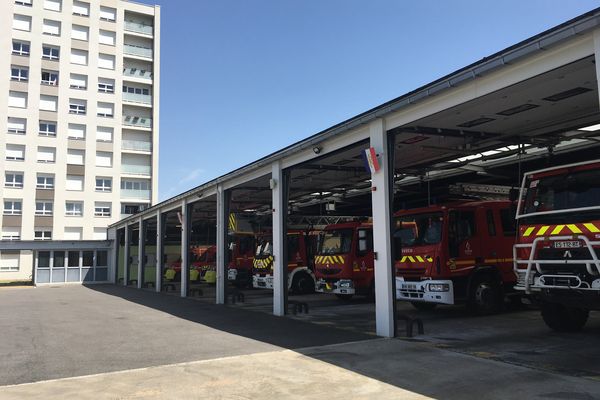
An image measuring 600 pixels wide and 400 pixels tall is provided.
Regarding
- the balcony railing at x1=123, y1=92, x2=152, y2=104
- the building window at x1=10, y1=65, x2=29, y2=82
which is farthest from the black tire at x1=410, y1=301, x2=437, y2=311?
the building window at x1=10, y1=65, x2=29, y2=82

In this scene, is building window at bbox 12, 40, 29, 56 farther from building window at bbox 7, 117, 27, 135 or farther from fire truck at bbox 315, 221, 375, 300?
fire truck at bbox 315, 221, 375, 300

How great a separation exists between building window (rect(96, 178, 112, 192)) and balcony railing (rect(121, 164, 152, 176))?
5.74 feet

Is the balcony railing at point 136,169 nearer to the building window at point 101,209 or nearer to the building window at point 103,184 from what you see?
the building window at point 103,184

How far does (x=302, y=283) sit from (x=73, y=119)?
3749 centimetres

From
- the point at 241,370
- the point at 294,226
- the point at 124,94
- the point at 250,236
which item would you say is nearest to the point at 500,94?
the point at 241,370

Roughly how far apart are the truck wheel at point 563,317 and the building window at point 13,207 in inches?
1791

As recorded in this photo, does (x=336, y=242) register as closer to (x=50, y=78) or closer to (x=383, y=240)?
(x=383, y=240)

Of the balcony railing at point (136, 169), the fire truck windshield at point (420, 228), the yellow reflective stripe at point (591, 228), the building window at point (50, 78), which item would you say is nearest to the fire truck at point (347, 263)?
the fire truck windshield at point (420, 228)

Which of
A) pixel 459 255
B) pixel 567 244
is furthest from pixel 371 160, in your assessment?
pixel 567 244

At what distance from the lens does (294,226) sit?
19.8 meters

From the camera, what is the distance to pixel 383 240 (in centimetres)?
938

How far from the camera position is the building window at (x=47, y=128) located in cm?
4619

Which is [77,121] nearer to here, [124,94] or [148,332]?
[124,94]

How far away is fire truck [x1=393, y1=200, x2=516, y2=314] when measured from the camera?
11.2 meters
